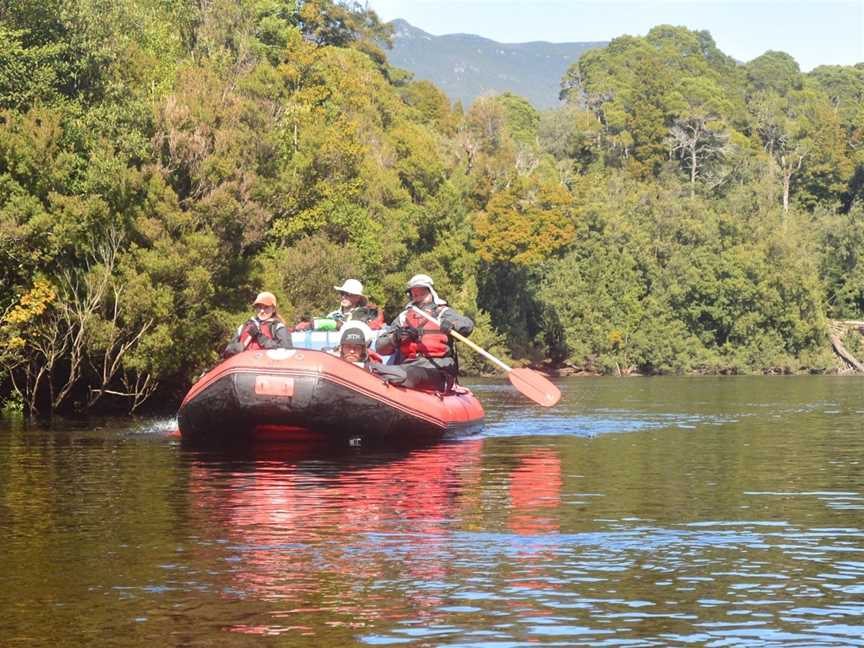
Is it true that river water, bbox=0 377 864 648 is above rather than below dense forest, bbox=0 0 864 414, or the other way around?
below

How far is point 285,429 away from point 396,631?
13.2m

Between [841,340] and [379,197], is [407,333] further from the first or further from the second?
[841,340]

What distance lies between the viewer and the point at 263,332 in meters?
22.3

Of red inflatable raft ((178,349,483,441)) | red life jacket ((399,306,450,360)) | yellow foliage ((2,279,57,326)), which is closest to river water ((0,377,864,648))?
red inflatable raft ((178,349,483,441))

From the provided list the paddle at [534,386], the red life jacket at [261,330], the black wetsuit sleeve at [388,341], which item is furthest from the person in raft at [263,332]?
the paddle at [534,386]

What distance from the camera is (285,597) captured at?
9.91 metres

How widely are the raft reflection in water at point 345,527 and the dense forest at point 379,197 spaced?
47.1ft

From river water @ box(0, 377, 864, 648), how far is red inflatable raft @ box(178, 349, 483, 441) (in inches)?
22.3

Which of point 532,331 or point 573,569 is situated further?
point 532,331

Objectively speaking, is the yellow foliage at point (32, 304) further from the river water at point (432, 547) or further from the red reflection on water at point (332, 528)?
the red reflection on water at point (332, 528)

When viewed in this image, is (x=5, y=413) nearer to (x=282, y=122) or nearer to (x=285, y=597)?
(x=282, y=122)

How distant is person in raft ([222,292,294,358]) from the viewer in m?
22.1

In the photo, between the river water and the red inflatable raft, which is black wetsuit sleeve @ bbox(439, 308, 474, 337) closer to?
the red inflatable raft

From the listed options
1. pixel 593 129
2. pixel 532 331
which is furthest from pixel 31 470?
pixel 593 129
